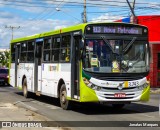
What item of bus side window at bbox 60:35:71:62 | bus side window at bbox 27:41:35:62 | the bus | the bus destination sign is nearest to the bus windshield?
the bus

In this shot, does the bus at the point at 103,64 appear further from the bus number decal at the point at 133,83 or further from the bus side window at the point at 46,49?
the bus side window at the point at 46,49

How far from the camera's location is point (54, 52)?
1691 cm

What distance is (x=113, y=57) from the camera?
14047 millimetres

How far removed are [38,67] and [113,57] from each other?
6.05 metres

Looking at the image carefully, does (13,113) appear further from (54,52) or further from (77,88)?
(54,52)

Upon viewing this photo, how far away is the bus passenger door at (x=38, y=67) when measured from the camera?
18859 mm

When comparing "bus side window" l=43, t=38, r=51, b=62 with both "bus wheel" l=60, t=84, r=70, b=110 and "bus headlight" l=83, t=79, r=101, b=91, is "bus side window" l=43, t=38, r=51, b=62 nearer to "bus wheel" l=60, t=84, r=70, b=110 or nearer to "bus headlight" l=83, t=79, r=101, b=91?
"bus wheel" l=60, t=84, r=70, b=110

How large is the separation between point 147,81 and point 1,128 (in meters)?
6.38

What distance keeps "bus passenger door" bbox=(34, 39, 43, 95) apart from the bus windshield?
5266 mm

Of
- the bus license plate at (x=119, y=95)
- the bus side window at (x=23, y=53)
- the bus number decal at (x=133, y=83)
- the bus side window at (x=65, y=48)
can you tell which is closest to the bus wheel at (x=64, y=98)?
the bus side window at (x=65, y=48)

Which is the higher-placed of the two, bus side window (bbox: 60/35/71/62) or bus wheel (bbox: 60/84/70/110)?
bus side window (bbox: 60/35/71/62)

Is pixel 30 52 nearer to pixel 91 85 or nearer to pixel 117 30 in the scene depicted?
pixel 117 30

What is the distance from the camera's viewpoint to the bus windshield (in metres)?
13.9

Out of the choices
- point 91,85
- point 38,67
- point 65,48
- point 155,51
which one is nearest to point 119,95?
point 91,85
